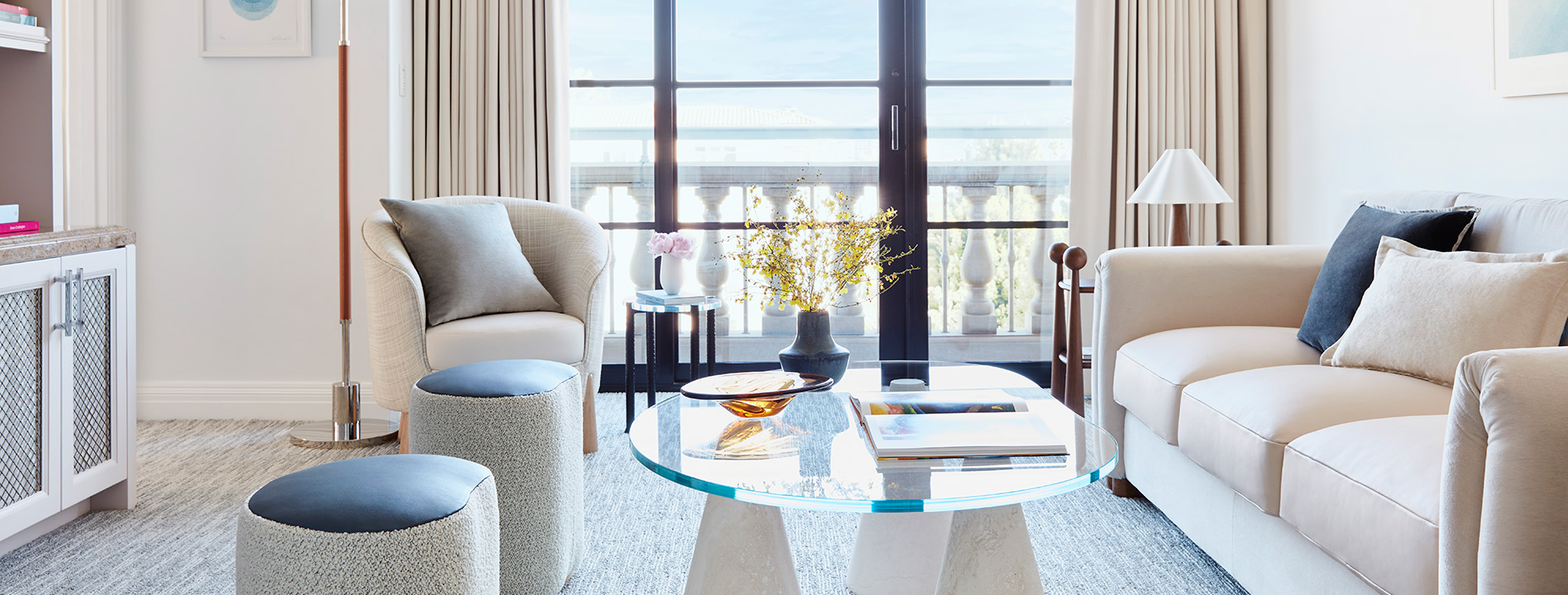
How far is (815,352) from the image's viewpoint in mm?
2254

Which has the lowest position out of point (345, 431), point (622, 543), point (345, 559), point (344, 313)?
point (622, 543)

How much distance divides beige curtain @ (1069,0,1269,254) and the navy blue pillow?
1.65m

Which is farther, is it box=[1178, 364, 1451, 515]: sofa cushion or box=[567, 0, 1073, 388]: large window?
box=[567, 0, 1073, 388]: large window

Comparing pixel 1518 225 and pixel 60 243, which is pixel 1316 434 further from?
pixel 60 243

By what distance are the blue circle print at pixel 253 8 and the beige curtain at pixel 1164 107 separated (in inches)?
121

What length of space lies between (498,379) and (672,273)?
1.43 meters

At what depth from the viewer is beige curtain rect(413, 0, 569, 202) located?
3.89 m

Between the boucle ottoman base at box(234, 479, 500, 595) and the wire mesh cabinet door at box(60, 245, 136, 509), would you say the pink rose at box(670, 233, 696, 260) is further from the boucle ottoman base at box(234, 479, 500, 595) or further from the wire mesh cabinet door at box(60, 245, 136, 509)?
the boucle ottoman base at box(234, 479, 500, 595)

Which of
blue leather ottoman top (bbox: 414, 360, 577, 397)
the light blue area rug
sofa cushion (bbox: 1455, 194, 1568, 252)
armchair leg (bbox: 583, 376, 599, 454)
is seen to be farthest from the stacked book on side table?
sofa cushion (bbox: 1455, 194, 1568, 252)

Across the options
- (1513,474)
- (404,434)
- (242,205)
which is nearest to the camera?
(1513,474)

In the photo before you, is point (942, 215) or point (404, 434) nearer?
point (404, 434)

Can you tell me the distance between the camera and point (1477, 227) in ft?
7.20

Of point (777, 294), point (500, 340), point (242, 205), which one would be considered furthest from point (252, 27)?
point (777, 294)

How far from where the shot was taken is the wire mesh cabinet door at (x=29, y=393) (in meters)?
2.11
